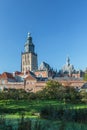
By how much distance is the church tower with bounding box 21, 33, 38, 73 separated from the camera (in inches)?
4697

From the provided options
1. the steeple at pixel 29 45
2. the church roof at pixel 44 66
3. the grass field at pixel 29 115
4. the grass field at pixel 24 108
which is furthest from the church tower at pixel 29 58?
the grass field at pixel 29 115

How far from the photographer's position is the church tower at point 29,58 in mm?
119312

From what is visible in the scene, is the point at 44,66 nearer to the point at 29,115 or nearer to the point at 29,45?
the point at 29,45

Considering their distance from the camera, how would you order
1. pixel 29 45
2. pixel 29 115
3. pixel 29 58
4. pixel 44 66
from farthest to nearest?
pixel 29 58
pixel 29 45
pixel 44 66
pixel 29 115

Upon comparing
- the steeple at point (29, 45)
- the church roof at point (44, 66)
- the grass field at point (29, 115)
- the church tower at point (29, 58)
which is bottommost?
the grass field at point (29, 115)

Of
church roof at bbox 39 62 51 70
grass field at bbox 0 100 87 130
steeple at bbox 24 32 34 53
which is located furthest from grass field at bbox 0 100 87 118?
steeple at bbox 24 32 34 53

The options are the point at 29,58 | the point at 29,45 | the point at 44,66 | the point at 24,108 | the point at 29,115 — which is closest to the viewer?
the point at 29,115

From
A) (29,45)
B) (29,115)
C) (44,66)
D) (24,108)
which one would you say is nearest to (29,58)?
(29,45)

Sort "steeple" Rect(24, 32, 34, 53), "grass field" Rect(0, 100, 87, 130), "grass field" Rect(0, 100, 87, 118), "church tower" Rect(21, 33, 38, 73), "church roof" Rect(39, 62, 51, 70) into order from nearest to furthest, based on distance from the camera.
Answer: "grass field" Rect(0, 100, 87, 130), "grass field" Rect(0, 100, 87, 118), "church roof" Rect(39, 62, 51, 70), "steeple" Rect(24, 32, 34, 53), "church tower" Rect(21, 33, 38, 73)

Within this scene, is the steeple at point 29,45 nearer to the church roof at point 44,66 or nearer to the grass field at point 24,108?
the church roof at point 44,66

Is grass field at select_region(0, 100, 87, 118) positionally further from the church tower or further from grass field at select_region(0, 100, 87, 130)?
the church tower

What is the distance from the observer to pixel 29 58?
119812 mm

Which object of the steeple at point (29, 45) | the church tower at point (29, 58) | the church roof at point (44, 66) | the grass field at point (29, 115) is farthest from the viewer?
the church tower at point (29, 58)

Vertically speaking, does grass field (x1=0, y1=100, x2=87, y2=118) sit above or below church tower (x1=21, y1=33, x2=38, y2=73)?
below
